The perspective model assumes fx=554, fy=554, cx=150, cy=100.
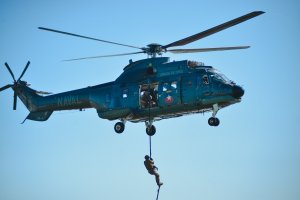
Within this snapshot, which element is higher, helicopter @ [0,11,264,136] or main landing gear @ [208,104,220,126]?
helicopter @ [0,11,264,136]

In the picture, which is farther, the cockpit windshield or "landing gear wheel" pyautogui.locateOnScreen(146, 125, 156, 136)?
"landing gear wheel" pyautogui.locateOnScreen(146, 125, 156, 136)

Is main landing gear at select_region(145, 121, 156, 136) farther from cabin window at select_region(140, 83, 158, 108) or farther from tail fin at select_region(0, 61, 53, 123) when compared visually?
tail fin at select_region(0, 61, 53, 123)

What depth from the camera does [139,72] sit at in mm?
29484

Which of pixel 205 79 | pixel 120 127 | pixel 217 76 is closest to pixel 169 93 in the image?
pixel 205 79

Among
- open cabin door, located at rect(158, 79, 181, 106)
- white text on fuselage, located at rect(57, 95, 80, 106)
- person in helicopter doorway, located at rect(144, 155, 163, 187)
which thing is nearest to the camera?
person in helicopter doorway, located at rect(144, 155, 163, 187)

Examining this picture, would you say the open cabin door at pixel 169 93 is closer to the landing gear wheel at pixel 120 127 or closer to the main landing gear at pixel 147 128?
the main landing gear at pixel 147 128

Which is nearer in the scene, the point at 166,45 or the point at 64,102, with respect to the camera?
the point at 166,45

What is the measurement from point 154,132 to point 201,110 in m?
3.29

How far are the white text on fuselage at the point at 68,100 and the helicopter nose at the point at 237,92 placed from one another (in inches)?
367

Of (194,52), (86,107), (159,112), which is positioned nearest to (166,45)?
(194,52)

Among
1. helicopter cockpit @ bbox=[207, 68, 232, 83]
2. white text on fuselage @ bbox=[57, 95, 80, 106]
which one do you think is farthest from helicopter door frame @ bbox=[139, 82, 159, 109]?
white text on fuselage @ bbox=[57, 95, 80, 106]

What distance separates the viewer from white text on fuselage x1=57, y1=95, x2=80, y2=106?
31.7 metres

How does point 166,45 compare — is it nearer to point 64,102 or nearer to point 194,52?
point 194,52

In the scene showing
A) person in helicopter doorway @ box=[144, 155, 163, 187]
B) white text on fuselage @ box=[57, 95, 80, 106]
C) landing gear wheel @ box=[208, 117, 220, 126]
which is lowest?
person in helicopter doorway @ box=[144, 155, 163, 187]
